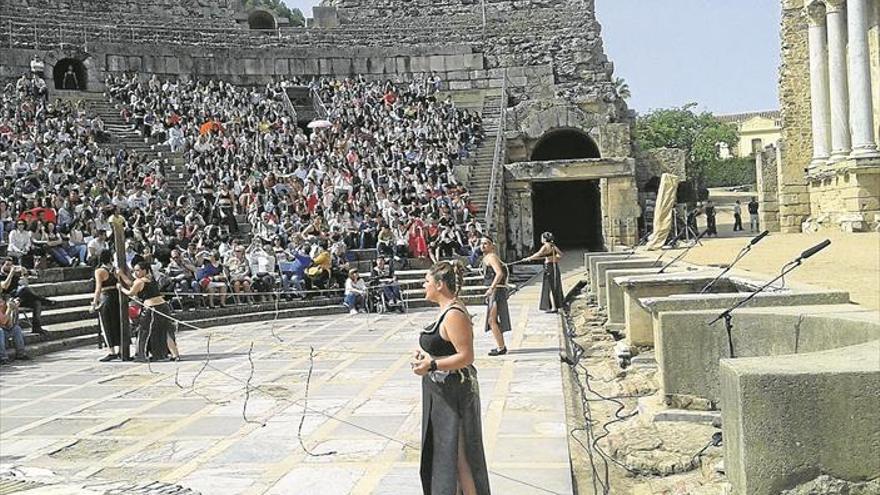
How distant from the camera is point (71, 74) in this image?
30.8 metres

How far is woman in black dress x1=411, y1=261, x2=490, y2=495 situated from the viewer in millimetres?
4988

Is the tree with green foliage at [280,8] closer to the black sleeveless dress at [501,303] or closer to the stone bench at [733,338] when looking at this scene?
the black sleeveless dress at [501,303]

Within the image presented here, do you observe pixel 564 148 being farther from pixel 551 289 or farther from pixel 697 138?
pixel 697 138

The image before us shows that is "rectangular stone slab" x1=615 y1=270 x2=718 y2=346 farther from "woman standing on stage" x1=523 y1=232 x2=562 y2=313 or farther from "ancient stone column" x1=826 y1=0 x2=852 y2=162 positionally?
"ancient stone column" x1=826 y1=0 x2=852 y2=162

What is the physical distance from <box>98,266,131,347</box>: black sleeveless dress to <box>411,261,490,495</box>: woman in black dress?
9042mm

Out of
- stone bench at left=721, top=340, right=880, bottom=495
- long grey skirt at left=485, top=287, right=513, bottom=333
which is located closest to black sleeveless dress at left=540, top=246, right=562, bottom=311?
long grey skirt at left=485, top=287, right=513, bottom=333

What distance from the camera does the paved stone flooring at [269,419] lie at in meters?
6.55

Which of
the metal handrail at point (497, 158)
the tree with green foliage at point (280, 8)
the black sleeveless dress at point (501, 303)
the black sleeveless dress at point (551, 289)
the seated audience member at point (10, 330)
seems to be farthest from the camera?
the tree with green foliage at point (280, 8)

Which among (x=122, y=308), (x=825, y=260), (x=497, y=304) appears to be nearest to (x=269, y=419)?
(x=497, y=304)

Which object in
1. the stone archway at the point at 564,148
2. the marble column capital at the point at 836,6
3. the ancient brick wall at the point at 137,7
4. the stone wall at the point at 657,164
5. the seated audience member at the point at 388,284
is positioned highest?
the ancient brick wall at the point at 137,7

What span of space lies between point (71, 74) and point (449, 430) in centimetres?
2943

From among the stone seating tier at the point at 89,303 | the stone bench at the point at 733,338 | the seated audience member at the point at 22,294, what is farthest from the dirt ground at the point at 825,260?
the seated audience member at the point at 22,294

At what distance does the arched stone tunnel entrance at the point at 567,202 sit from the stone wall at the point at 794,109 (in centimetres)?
662

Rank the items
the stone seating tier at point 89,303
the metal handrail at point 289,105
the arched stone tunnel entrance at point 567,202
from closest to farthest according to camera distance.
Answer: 1. the stone seating tier at point 89,303
2. the metal handrail at point 289,105
3. the arched stone tunnel entrance at point 567,202
